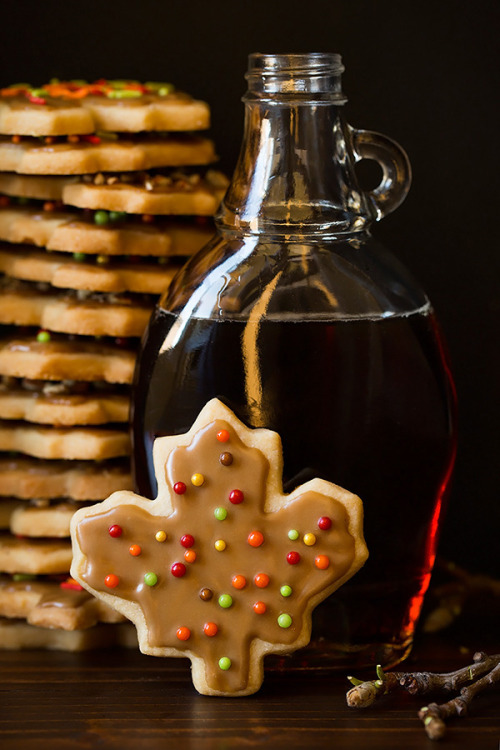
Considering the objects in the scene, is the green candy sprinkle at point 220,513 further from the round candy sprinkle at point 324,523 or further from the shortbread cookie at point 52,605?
the shortbread cookie at point 52,605

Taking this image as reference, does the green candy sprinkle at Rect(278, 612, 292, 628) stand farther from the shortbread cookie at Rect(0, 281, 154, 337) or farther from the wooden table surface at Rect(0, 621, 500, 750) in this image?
the shortbread cookie at Rect(0, 281, 154, 337)

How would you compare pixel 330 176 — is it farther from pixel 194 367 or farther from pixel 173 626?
pixel 173 626

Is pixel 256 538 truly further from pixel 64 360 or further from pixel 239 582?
pixel 64 360

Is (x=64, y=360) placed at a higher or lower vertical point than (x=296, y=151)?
lower

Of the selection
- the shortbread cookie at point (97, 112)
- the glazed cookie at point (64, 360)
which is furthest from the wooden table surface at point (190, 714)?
the shortbread cookie at point (97, 112)

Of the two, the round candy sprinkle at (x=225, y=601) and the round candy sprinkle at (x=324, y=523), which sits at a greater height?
the round candy sprinkle at (x=324, y=523)

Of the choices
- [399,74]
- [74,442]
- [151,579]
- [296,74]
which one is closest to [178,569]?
[151,579]

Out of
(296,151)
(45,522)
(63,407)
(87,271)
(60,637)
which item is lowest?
(60,637)

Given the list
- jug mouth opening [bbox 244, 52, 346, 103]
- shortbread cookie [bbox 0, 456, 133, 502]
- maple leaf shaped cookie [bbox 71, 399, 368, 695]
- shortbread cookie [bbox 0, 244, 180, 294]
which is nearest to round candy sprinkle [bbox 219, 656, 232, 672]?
maple leaf shaped cookie [bbox 71, 399, 368, 695]
